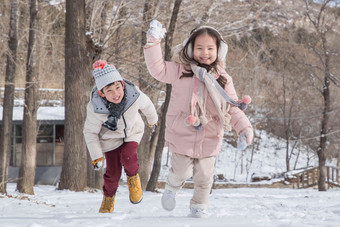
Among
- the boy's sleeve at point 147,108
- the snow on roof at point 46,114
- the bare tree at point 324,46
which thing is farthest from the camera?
the snow on roof at point 46,114

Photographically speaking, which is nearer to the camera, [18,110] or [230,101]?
[230,101]

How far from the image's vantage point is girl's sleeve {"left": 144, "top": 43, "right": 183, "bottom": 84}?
346cm

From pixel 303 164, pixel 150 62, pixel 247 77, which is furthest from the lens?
pixel 303 164

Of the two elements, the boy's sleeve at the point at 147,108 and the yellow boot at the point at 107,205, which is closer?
the boy's sleeve at the point at 147,108

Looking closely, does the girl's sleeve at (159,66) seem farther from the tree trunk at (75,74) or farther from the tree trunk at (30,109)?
the tree trunk at (30,109)

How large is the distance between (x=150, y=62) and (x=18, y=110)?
68.9ft

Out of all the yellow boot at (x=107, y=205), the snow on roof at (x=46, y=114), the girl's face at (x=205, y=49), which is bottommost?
the yellow boot at (x=107, y=205)

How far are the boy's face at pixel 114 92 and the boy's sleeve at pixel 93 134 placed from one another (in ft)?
0.73

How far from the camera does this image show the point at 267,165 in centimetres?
3356

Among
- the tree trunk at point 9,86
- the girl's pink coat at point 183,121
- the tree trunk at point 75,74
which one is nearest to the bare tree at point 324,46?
the tree trunk at point 75,74

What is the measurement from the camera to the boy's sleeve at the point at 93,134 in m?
3.88

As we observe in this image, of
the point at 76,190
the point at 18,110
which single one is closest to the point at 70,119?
the point at 76,190

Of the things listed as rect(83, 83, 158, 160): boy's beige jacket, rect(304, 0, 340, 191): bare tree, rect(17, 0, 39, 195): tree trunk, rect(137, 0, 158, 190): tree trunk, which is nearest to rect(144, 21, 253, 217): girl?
rect(83, 83, 158, 160): boy's beige jacket

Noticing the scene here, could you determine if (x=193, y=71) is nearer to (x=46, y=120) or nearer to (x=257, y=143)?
(x=46, y=120)
